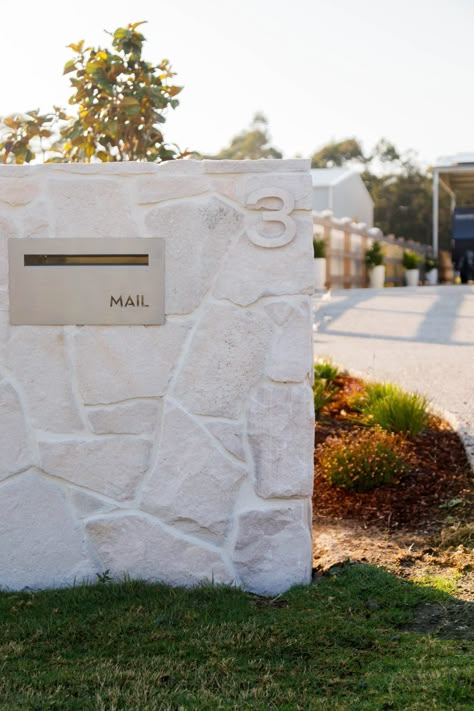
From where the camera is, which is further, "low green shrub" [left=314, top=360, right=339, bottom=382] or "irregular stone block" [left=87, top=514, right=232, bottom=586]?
"low green shrub" [left=314, top=360, right=339, bottom=382]

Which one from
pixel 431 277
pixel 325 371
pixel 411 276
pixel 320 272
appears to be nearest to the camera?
pixel 325 371

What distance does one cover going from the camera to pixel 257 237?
4.21 metres

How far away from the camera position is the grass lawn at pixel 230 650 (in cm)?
315

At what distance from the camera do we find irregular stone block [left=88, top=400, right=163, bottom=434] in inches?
169

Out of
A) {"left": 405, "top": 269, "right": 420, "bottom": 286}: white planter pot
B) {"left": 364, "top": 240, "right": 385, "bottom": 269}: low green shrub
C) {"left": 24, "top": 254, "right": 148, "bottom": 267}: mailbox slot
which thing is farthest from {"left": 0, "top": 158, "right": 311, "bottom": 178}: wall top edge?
{"left": 405, "top": 269, "right": 420, "bottom": 286}: white planter pot

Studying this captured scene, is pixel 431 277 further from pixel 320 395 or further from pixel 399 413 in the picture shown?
pixel 399 413

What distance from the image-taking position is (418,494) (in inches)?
225

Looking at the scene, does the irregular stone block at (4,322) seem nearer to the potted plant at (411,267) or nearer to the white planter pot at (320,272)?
the white planter pot at (320,272)

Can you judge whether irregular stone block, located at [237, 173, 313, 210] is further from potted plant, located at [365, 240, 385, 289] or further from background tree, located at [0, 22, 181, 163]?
potted plant, located at [365, 240, 385, 289]

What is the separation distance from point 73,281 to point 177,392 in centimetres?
72

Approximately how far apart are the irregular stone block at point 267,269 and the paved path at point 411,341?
7.96 feet

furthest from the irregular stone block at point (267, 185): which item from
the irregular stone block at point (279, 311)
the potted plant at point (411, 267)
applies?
the potted plant at point (411, 267)

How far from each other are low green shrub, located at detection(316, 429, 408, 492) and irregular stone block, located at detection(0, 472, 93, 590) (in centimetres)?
199

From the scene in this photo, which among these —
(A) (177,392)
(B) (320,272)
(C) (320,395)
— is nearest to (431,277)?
(B) (320,272)
